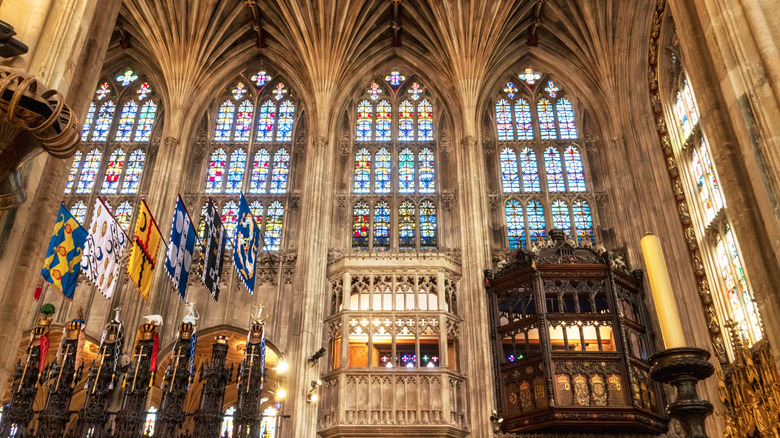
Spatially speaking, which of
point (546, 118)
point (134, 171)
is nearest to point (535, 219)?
point (546, 118)

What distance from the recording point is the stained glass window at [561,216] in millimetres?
16503

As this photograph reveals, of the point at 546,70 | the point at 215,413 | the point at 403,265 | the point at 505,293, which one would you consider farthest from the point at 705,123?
the point at 546,70

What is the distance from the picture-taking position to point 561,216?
1672cm

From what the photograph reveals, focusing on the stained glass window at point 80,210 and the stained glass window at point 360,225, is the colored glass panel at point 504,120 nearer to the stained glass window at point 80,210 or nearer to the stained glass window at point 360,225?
the stained glass window at point 360,225

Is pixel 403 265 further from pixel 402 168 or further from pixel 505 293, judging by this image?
pixel 402 168

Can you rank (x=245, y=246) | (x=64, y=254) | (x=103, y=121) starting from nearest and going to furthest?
(x=64, y=254)
(x=245, y=246)
(x=103, y=121)

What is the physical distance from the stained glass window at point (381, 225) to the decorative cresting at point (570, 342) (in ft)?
10.4

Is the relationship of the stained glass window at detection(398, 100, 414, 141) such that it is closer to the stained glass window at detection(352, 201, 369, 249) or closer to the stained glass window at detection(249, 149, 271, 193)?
the stained glass window at detection(352, 201, 369, 249)

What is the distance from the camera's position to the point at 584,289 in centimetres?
1373

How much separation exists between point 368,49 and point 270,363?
1002 centimetres

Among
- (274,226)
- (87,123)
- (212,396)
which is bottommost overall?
(212,396)

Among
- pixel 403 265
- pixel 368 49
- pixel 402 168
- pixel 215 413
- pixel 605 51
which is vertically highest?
pixel 368 49

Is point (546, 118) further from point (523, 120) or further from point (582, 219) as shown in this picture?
point (582, 219)

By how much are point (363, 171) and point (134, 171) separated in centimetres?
659
